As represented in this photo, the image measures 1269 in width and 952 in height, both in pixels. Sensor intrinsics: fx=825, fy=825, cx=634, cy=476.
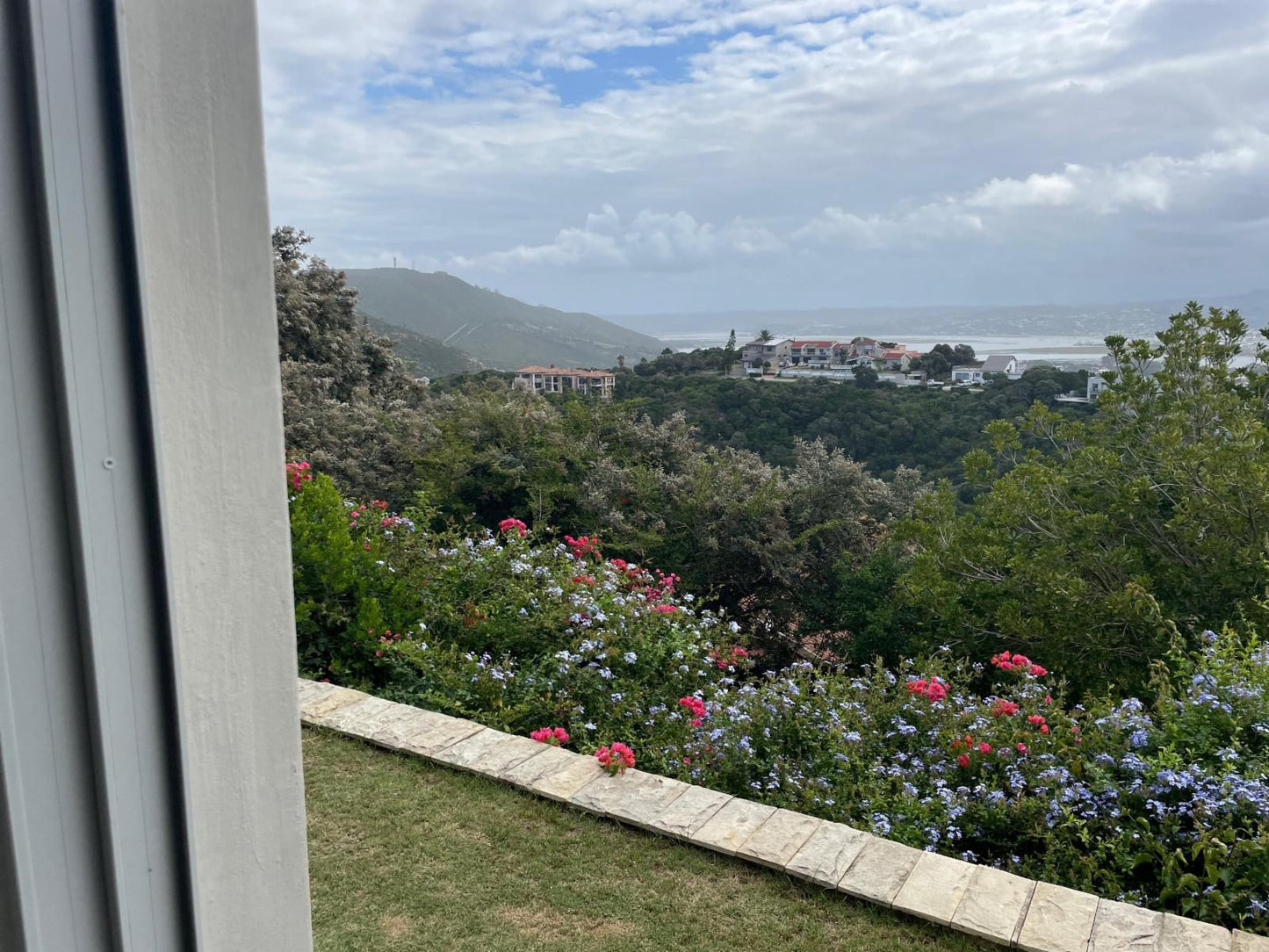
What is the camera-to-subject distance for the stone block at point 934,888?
2.44 metres

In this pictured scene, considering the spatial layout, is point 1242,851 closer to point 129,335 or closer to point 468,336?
point 129,335

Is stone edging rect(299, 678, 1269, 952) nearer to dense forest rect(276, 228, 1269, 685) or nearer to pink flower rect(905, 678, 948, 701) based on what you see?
pink flower rect(905, 678, 948, 701)

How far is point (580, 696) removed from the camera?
401cm

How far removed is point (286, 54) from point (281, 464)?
3.83ft

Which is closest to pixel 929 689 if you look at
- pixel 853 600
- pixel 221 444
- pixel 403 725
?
pixel 403 725

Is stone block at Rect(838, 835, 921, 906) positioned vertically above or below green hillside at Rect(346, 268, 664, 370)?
below

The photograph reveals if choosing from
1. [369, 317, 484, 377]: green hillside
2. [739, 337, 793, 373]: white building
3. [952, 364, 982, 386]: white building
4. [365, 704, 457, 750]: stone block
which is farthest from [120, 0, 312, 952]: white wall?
[369, 317, 484, 377]: green hillside

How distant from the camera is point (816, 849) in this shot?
2.72 meters

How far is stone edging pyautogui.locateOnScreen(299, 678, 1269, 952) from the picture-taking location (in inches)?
92.6

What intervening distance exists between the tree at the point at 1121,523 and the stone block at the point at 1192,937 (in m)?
3.14

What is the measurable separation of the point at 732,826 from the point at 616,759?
0.55 meters

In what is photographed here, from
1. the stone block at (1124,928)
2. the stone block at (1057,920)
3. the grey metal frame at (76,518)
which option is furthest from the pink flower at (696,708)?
the grey metal frame at (76,518)

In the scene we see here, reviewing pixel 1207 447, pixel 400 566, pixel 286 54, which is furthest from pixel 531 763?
pixel 1207 447

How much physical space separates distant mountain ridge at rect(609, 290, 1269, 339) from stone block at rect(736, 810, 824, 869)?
20.9 ft
